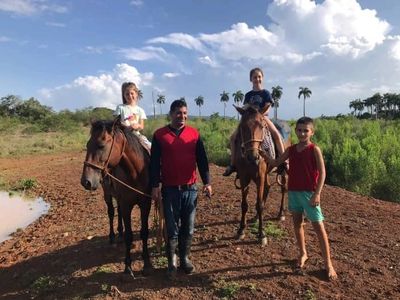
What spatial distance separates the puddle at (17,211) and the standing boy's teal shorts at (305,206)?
705cm

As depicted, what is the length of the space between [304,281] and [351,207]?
13.9 ft

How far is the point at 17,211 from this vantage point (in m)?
12.0

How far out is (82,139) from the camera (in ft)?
119

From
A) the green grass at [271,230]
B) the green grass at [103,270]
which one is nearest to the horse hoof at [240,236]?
the green grass at [271,230]

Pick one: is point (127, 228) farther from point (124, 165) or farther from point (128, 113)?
point (128, 113)

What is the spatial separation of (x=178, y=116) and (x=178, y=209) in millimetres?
1157

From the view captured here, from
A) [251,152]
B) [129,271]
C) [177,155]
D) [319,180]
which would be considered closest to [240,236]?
[251,152]

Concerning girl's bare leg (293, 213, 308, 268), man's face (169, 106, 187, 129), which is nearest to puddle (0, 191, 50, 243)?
man's face (169, 106, 187, 129)

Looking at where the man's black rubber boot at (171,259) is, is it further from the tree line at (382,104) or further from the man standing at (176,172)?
the tree line at (382,104)

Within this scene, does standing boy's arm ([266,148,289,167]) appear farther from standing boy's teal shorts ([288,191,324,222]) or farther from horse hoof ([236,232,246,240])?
horse hoof ([236,232,246,240])

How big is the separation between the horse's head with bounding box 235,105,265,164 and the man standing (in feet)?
2.25

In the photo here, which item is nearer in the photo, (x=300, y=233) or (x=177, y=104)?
(x=177, y=104)

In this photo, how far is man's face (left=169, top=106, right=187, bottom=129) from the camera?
4887 mm

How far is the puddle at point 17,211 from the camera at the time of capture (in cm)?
1037
